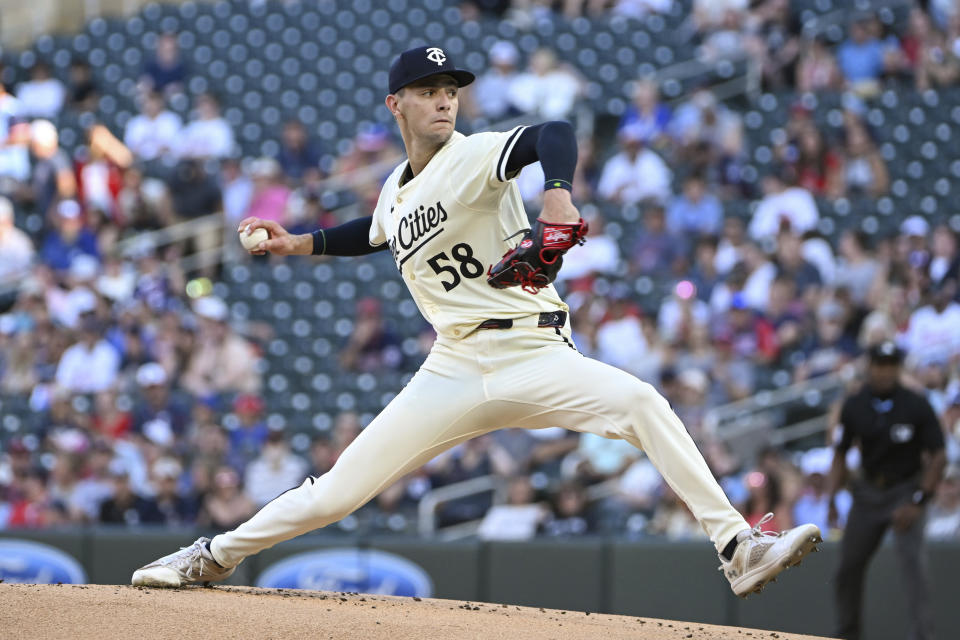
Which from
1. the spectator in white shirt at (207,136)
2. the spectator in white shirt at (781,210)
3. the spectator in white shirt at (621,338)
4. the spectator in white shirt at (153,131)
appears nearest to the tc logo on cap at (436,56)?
the spectator in white shirt at (621,338)

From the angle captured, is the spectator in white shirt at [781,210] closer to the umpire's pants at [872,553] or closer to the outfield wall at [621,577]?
the outfield wall at [621,577]

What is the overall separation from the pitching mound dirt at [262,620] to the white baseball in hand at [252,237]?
1300 millimetres

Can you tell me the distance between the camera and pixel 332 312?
40.8 feet

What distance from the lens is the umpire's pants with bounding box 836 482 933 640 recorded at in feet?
23.0

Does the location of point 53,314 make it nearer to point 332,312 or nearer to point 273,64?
point 332,312

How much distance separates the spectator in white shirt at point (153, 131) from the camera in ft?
47.9

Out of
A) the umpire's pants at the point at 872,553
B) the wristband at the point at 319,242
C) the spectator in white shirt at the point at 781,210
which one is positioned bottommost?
the umpire's pants at the point at 872,553

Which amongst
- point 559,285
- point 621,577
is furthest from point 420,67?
point 559,285

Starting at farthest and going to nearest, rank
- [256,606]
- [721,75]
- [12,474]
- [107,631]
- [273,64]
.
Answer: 1. [273,64]
2. [721,75]
3. [12,474]
4. [256,606]
5. [107,631]

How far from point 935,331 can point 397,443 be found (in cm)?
637

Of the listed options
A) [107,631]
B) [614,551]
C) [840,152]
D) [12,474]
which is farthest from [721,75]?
[107,631]

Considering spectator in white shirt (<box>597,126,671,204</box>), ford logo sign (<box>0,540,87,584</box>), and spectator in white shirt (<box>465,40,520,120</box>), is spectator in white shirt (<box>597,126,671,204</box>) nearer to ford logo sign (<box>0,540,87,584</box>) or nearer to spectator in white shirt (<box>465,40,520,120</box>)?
spectator in white shirt (<box>465,40,520,120</box>)

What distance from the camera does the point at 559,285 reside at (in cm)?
1165

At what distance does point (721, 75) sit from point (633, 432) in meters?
9.96
